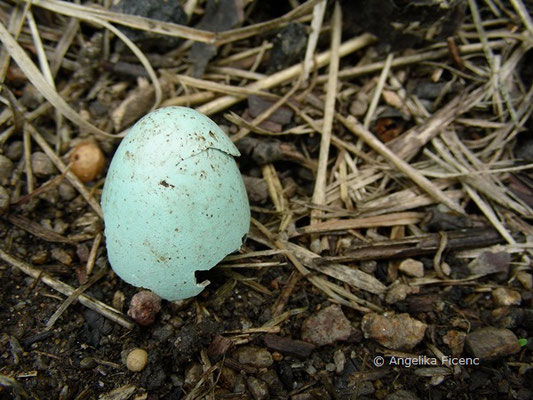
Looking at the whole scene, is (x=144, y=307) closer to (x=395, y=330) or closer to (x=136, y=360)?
(x=136, y=360)

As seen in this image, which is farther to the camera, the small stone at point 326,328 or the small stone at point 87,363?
the small stone at point 326,328

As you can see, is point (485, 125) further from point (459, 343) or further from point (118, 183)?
point (118, 183)

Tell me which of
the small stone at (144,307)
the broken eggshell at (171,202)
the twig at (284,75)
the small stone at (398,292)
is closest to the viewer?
the broken eggshell at (171,202)

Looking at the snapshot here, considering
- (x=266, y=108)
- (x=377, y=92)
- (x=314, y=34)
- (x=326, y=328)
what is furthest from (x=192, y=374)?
(x=314, y=34)

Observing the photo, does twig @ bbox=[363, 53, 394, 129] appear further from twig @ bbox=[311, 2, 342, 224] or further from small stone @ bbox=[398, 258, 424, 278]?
small stone @ bbox=[398, 258, 424, 278]

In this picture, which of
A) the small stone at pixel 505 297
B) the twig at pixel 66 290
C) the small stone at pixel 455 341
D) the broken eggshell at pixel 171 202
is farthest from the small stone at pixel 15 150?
the small stone at pixel 505 297

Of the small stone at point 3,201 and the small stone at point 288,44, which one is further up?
the small stone at point 288,44

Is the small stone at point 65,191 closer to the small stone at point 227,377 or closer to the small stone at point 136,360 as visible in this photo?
the small stone at point 136,360
